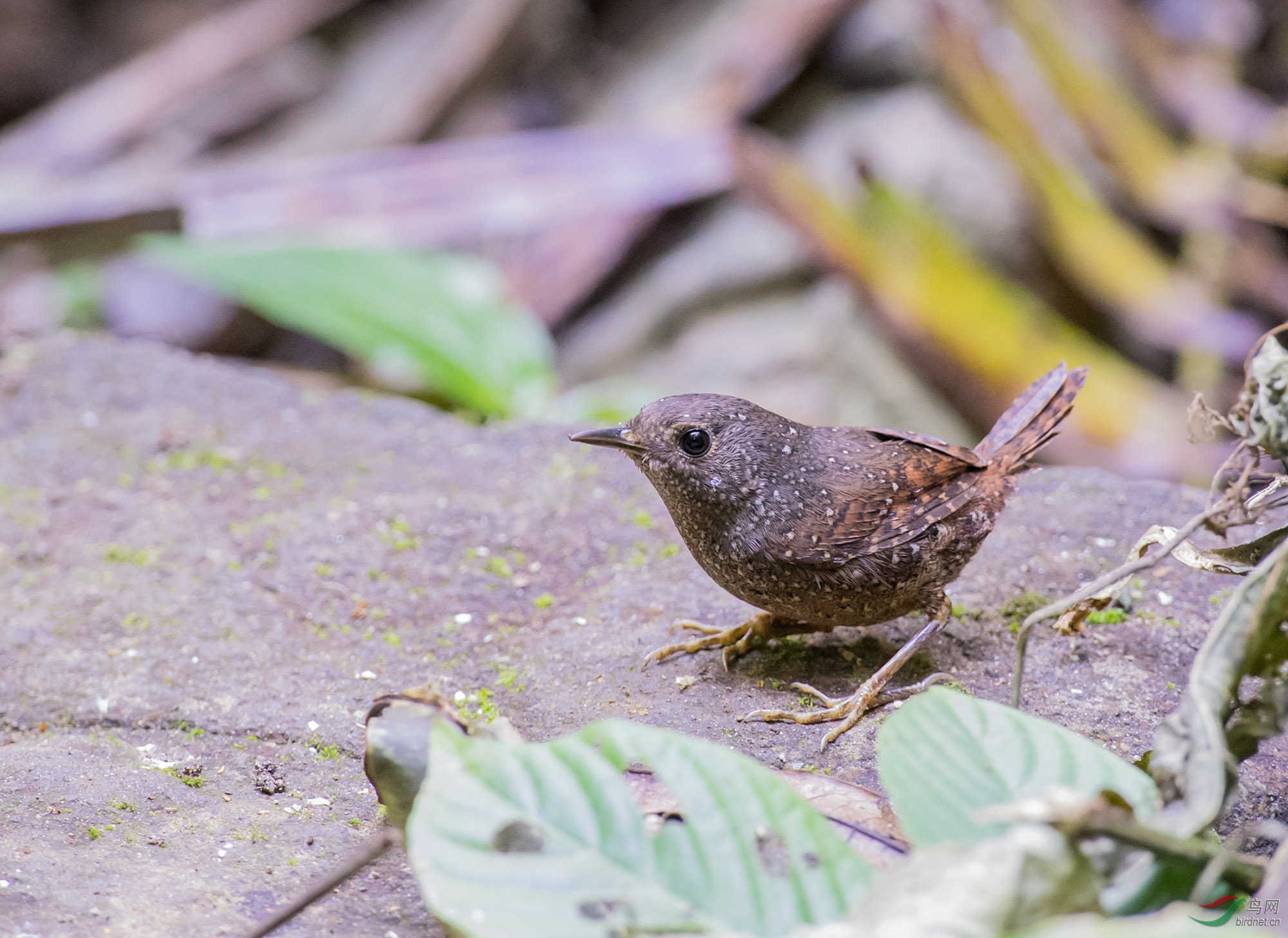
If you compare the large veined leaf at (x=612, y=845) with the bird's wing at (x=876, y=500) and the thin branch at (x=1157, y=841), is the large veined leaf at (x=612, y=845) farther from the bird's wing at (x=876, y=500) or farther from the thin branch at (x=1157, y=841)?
the bird's wing at (x=876, y=500)

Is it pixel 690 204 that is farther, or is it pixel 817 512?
pixel 690 204

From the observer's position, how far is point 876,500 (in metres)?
2.88

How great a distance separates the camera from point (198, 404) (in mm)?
4668

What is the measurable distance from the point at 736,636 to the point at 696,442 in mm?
577

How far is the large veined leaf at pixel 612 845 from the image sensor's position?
1497 millimetres

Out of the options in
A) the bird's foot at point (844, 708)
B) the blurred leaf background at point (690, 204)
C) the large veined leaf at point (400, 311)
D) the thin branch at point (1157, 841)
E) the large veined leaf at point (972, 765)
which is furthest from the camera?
the blurred leaf background at point (690, 204)

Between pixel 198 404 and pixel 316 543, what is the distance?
135 centimetres

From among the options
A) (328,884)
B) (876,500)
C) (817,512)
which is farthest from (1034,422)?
(328,884)

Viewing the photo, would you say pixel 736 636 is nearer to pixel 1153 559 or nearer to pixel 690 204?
pixel 1153 559

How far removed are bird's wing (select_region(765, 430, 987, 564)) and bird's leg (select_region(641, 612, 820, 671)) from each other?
360 mm

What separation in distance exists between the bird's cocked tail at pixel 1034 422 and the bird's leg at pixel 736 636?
694mm

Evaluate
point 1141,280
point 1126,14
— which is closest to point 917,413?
point 1141,280

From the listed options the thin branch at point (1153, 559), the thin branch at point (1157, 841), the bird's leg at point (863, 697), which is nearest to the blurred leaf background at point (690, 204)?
the bird's leg at point (863, 697)

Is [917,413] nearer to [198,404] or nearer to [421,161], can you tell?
[421,161]
